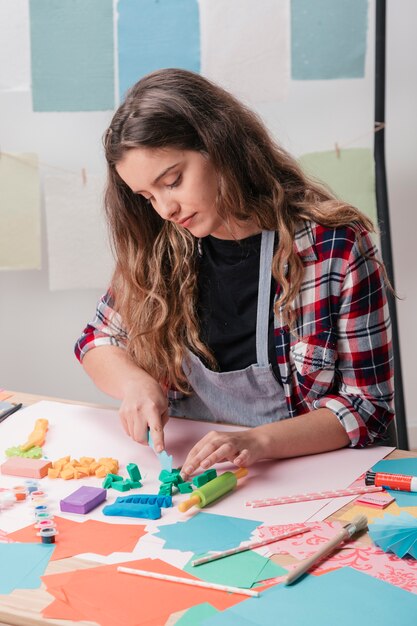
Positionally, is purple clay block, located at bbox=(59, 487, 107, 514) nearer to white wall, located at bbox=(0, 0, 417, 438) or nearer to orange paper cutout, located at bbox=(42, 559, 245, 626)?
orange paper cutout, located at bbox=(42, 559, 245, 626)

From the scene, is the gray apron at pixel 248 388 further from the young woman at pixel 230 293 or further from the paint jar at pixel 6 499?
the paint jar at pixel 6 499

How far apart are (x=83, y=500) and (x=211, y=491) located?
0.17 metres

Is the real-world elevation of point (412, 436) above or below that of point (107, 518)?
below

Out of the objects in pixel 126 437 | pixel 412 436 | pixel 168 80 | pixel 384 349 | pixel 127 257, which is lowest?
pixel 412 436

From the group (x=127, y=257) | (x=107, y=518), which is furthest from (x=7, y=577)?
(x=127, y=257)

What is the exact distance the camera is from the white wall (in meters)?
2.52

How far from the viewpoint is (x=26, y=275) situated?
9.11 feet

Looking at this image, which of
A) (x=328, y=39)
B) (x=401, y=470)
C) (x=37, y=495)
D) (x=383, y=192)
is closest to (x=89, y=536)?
(x=37, y=495)

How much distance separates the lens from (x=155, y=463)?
4.19ft

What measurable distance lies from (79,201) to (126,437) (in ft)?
4.44

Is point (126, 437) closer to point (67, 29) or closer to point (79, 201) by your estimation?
point (79, 201)

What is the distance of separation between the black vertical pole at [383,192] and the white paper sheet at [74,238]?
863mm

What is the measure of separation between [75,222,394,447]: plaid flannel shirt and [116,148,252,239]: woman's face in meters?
0.18

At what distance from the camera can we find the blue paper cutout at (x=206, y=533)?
3.24 feet
